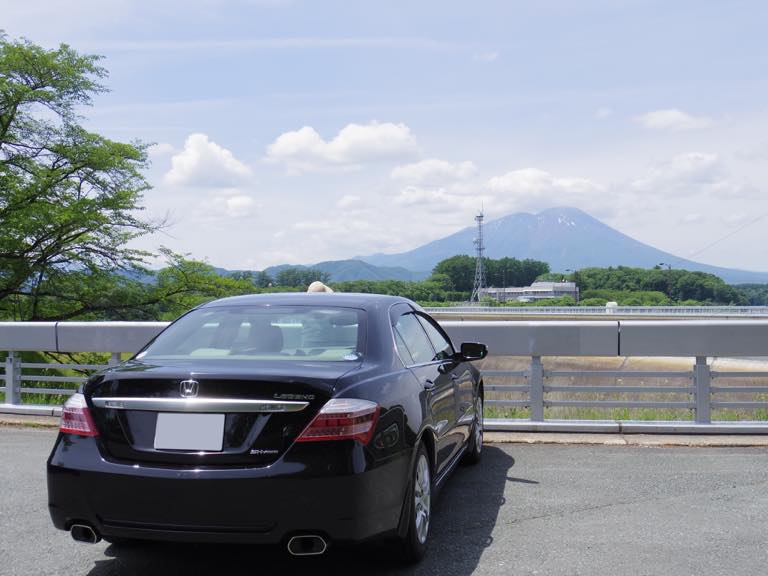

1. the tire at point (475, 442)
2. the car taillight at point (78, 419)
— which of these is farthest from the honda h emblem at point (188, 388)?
the tire at point (475, 442)

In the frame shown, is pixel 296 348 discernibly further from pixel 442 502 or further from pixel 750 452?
pixel 750 452

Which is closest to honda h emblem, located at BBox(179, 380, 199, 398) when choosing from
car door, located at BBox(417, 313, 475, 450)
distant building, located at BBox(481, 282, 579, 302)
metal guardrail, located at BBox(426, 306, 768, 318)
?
car door, located at BBox(417, 313, 475, 450)

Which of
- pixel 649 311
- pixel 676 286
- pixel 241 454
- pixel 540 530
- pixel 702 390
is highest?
pixel 676 286

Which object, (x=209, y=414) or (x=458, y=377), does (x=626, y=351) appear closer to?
(x=458, y=377)

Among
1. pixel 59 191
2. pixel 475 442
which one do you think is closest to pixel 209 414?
pixel 475 442

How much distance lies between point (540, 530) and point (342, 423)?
191 cm

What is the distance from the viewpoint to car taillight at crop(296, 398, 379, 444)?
355cm

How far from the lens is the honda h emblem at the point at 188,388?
361 cm

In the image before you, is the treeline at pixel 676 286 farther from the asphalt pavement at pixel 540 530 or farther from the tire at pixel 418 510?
the tire at pixel 418 510

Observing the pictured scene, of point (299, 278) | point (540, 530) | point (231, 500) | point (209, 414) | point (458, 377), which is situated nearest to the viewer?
point (231, 500)

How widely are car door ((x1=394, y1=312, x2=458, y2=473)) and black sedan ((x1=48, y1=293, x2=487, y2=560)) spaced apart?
597mm

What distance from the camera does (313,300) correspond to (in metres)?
4.88

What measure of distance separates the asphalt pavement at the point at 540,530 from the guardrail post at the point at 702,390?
125cm

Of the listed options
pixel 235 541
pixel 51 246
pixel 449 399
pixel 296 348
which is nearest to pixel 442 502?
pixel 449 399
